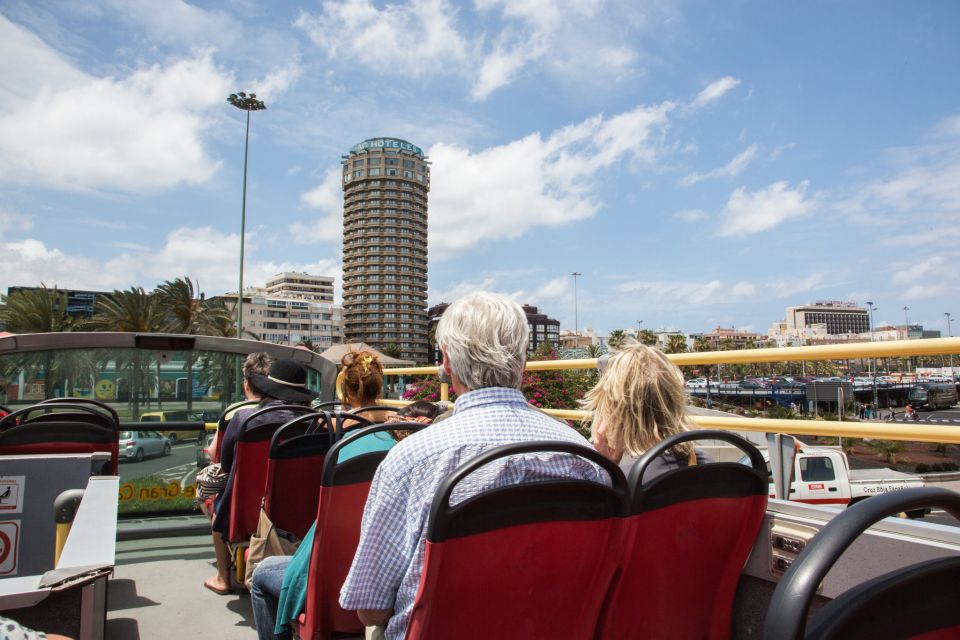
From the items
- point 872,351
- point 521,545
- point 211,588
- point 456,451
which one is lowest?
point 211,588

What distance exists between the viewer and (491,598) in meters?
1.41

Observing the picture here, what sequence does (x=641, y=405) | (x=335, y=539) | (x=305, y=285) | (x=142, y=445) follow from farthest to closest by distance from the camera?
1. (x=305, y=285)
2. (x=142, y=445)
3. (x=641, y=405)
4. (x=335, y=539)

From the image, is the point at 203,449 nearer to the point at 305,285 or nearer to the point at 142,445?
the point at 142,445

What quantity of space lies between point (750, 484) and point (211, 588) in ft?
12.1

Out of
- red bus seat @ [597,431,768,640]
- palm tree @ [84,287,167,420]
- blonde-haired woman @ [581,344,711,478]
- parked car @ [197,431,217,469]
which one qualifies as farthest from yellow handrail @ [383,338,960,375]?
palm tree @ [84,287,167,420]

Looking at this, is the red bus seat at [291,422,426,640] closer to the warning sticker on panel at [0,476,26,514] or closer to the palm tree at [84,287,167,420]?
the warning sticker on panel at [0,476,26,514]

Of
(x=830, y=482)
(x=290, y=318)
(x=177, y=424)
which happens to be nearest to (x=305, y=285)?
(x=290, y=318)

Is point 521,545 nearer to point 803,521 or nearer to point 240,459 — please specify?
point 803,521

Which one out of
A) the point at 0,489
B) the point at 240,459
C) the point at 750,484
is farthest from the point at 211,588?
the point at 750,484

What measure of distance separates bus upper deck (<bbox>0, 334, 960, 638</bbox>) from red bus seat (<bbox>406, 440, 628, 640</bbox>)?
313 millimetres

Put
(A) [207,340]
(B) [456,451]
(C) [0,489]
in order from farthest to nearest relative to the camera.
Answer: (A) [207,340] → (C) [0,489] → (B) [456,451]

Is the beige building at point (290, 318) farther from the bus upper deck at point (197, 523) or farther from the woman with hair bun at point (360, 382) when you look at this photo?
the woman with hair bun at point (360, 382)

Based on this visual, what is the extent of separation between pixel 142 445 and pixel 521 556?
15.6ft

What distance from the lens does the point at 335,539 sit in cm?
221
